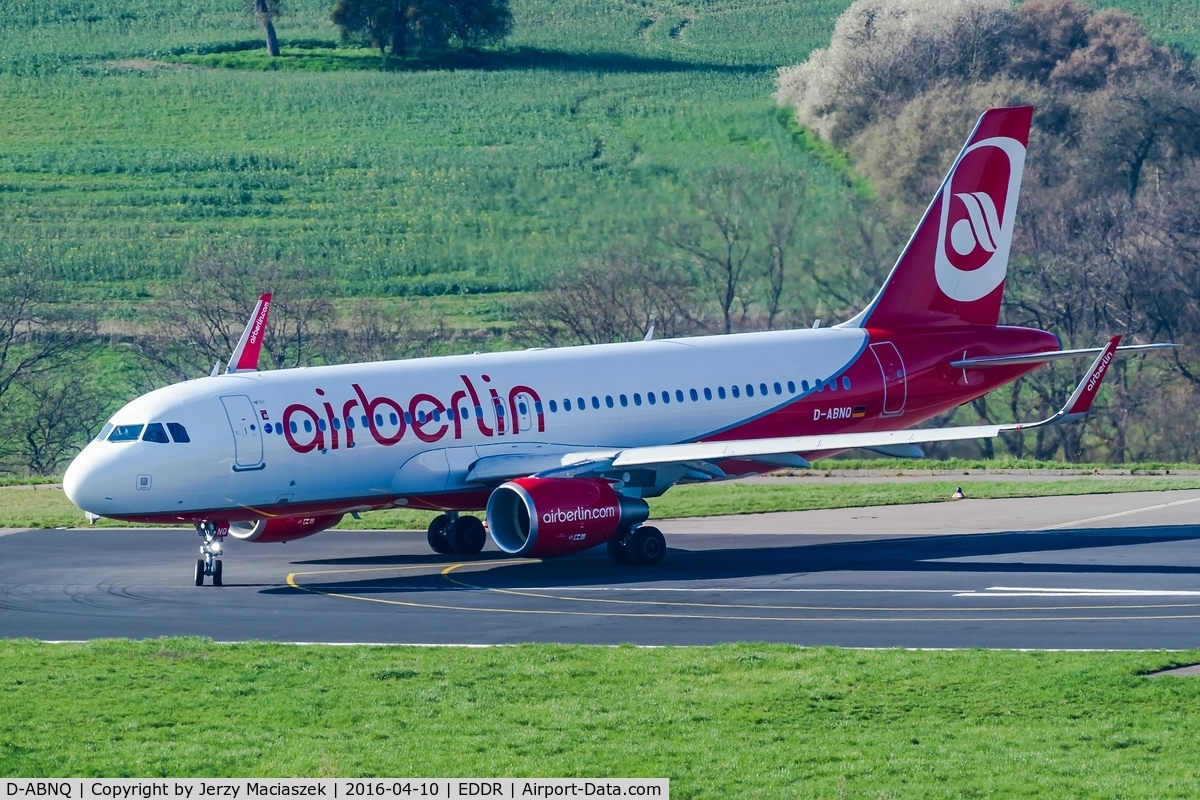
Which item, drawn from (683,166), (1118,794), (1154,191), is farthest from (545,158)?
(1118,794)

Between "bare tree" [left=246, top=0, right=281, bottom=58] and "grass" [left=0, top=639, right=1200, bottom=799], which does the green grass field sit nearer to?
"bare tree" [left=246, top=0, right=281, bottom=58]

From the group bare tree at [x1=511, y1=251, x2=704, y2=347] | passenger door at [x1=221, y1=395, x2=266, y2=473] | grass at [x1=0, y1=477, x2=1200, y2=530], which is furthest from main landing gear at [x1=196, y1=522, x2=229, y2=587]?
bare tree at [x1=511, y1=251, x2=704, y2=347]

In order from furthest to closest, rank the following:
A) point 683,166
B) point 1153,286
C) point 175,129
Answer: point 175,129 < point 683,166 < point 1153,286

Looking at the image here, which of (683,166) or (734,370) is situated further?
(683,166)

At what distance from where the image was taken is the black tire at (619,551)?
3612 centimetres

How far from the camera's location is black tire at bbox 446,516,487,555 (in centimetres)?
3875

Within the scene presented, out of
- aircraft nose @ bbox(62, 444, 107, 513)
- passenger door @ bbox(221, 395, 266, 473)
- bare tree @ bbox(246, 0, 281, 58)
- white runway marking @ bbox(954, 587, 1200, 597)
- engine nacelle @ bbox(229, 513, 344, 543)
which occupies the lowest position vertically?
white runway marking @ bbox(954, 587, 1200, 597)

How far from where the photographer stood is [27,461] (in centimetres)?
7062

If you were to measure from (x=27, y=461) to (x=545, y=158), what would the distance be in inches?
1145

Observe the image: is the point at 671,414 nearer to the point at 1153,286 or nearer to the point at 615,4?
the point at 1153,286

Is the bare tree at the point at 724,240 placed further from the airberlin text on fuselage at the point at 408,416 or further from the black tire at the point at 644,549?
the black tire at the point at 644,549

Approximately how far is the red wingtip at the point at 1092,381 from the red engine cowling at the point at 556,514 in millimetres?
8880
